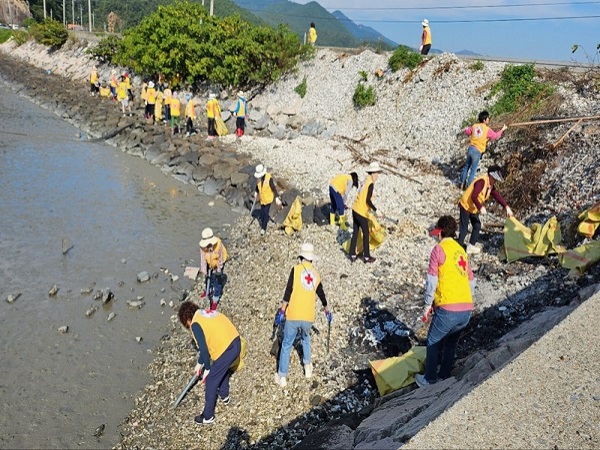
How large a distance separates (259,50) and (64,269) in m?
16.8

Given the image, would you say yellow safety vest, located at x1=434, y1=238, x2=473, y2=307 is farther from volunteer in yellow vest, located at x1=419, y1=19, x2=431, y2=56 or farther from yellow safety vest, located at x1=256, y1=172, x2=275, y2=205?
Result: volunteer in yellow vest, located at x1=419, y1=19, x2=431, y2=56

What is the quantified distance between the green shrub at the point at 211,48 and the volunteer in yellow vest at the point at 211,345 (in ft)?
65.5

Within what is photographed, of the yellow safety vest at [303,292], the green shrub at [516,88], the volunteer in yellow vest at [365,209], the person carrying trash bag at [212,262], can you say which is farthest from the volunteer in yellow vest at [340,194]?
the green shrub at [516,88]

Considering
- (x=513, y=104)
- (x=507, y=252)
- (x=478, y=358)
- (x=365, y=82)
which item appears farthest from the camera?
(x=365, y=82)

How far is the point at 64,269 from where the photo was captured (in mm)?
10078

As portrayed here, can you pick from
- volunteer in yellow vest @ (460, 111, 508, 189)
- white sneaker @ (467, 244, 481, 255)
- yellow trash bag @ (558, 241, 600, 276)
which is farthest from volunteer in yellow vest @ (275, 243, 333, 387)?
volunteer in yellow vest @ (460, 111, 508, 189)

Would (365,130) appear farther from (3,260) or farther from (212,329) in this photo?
(212,329)

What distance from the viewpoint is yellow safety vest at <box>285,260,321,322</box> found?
5922 mm

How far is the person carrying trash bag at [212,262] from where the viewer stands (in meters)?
7.98

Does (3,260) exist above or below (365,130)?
below

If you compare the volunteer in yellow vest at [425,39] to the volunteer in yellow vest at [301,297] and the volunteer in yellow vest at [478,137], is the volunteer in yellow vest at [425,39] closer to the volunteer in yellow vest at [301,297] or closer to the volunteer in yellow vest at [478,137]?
the volunteer in yellow vest at [478,137]

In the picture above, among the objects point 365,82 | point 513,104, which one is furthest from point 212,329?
point 365,82

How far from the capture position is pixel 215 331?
5469 mm

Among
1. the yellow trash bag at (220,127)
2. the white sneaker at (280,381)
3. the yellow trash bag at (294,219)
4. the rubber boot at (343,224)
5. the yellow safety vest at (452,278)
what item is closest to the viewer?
the yellow safety vest at (452,278)
